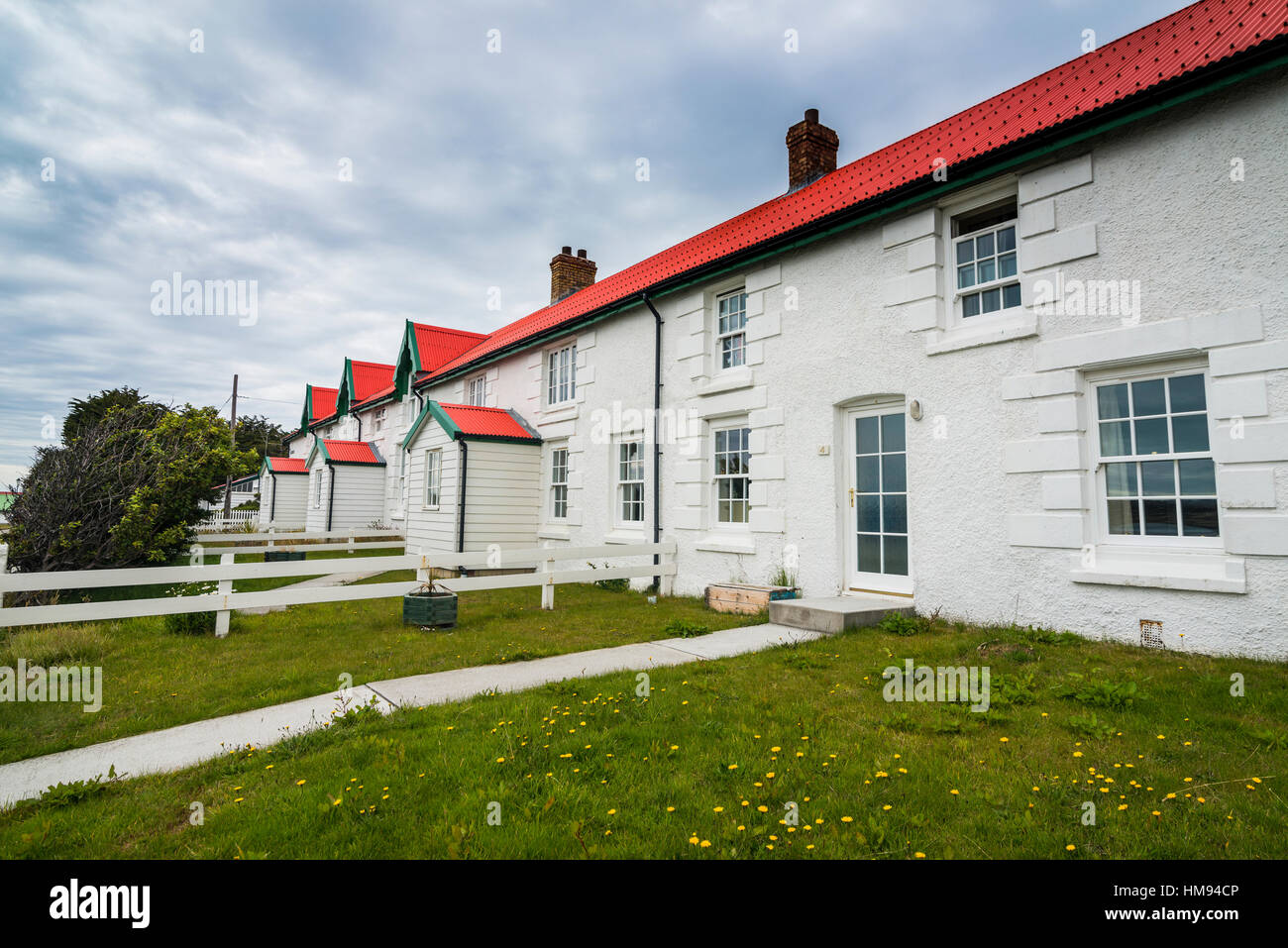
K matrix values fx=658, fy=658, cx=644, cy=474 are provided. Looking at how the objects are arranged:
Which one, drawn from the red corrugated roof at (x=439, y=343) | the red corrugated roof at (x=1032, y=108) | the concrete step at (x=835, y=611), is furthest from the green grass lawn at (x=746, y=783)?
the red corrugated roof at (x=439, y=343)

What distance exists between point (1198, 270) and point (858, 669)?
5.20 m

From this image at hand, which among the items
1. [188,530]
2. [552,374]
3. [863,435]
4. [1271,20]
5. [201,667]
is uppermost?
[1271,20]

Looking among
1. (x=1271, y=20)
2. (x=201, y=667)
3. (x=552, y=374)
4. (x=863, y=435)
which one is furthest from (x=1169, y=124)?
(x=552, y=374)

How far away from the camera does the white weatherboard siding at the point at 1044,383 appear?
242 inches

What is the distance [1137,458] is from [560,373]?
41.2 ft

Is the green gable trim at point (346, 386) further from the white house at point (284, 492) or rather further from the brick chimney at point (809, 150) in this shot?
the brick chimney at point (809, 150)

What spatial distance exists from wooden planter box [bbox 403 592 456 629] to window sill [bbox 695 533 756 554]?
452cm

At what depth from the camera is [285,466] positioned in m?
32.1

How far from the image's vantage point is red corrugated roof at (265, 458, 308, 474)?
31623 millimetres

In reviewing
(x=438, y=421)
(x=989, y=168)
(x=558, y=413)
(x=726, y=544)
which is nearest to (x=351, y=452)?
(x=438, y=421)

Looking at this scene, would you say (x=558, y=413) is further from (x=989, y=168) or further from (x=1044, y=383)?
(x=1044, y=383)

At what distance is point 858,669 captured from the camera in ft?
20.5

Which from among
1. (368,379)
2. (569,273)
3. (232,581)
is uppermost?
(569,273)
